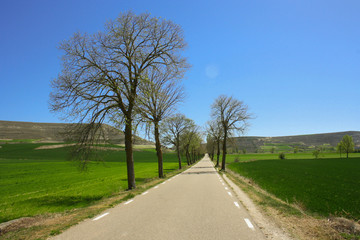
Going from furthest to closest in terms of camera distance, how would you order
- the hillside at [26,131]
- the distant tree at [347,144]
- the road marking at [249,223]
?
1. the hillside at [26,131]
2. the distant tree at [347,144]
3. the road marking at [249,223]

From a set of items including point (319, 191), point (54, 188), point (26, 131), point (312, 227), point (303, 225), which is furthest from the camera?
point (26, 131)

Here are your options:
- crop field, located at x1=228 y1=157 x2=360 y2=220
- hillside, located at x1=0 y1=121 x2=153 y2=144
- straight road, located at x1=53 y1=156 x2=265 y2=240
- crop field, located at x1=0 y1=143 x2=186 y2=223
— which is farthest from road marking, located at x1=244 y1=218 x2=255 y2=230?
hillside, located at x1=0 y1=121 x2=153 y2=144

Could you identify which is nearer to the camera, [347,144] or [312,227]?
[312,227]

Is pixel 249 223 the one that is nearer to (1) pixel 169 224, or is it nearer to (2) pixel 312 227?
(2) pixel 312 227

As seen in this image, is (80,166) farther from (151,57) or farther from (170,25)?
(170,25)

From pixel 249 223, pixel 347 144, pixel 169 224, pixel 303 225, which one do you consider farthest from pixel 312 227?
pixel 347 144

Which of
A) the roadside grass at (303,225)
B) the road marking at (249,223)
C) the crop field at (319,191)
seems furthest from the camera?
the crop field at (319,191)

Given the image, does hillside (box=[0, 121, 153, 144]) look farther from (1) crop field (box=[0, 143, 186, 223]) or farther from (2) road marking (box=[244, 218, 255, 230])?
(2) road marking (box=[244, 218, 255, 230])

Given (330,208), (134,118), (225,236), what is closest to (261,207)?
(225,236)

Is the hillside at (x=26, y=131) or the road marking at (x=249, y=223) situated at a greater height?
the hillside at (x=26, y=131)

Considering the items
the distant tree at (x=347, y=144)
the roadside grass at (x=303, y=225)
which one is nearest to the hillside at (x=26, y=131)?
the roadside grass at (x=303, y=225)

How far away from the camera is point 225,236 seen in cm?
518

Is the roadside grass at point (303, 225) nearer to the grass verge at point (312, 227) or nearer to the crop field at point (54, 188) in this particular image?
the grass verge at point (312, 227)

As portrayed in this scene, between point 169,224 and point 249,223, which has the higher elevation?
point 169,224
